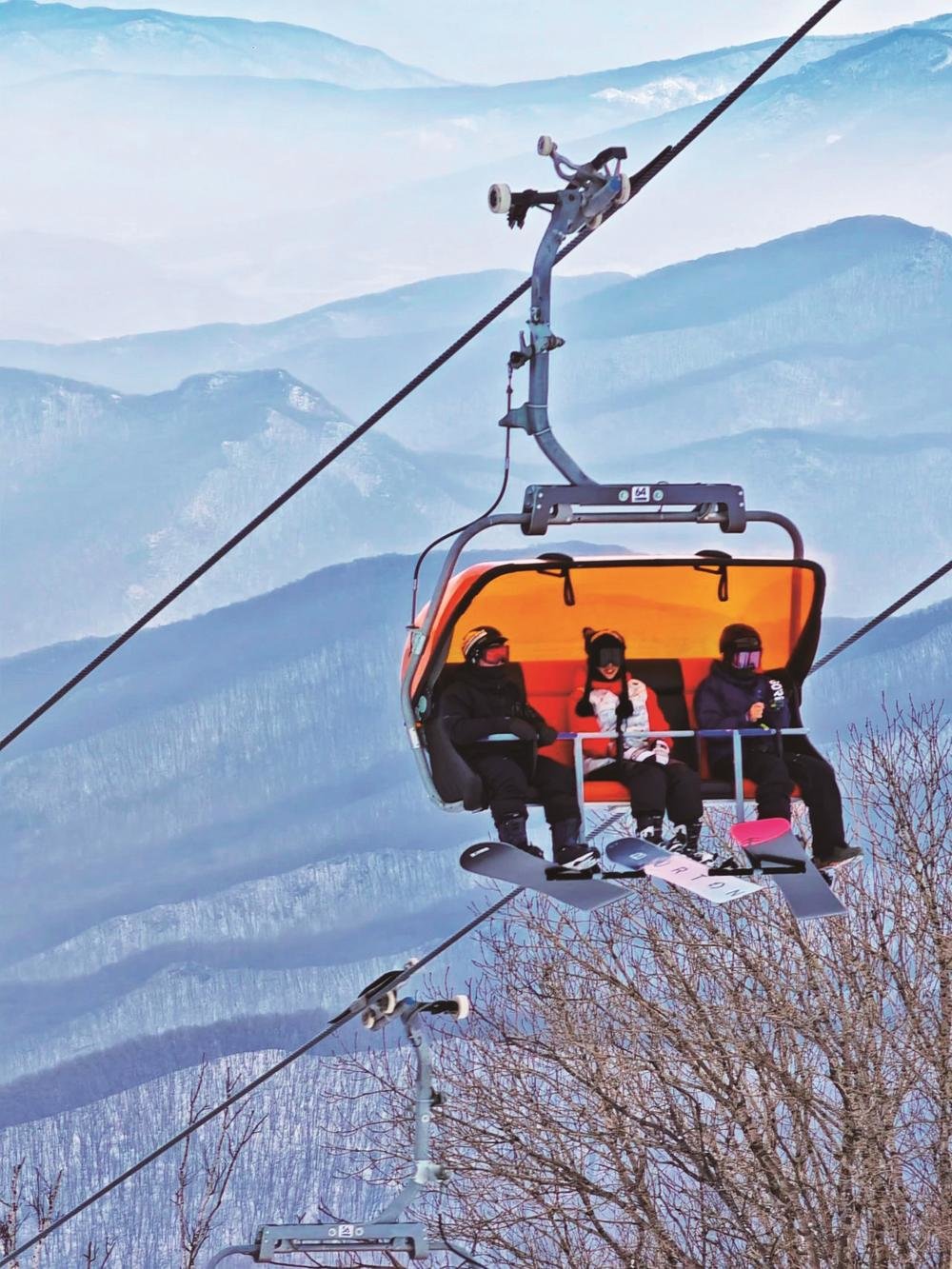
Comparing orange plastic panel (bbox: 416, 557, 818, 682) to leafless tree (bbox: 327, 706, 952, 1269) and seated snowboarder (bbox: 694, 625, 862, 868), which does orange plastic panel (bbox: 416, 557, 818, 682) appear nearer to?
seated snowboarder (bbox: 694, 625, 862, 868)

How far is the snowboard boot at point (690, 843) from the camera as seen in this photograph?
29.8 feet

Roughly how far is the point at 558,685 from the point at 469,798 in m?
1.41

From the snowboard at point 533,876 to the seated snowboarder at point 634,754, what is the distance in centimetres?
61

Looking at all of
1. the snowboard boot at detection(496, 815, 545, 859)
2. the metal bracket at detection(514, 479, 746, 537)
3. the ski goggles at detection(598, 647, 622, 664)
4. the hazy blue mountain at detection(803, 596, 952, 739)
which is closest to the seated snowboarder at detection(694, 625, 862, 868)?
the ski goggles at detection(598, 647, 622, 664)

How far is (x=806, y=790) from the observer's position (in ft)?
32.0

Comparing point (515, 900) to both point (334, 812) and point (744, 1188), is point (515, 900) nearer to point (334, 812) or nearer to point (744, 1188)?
point (744, 1188)

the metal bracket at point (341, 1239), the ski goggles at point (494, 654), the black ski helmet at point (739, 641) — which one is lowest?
the metal bracket at point (341, 1239)

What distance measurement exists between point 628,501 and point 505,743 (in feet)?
6.03

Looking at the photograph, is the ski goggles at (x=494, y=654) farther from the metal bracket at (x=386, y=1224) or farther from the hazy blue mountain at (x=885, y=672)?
the hazy blue mountain at (x=885, y=672)

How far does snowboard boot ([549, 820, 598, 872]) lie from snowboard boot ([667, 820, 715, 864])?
41 cm

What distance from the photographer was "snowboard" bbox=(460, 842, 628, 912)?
8.72 m

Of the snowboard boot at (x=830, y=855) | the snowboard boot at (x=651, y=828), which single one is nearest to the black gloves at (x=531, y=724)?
the snowboard boot at (x=651, y=828)

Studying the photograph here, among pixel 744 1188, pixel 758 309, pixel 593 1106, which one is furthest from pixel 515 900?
pixel 758 309

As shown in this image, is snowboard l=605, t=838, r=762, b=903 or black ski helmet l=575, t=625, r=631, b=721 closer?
snowboard l=605, t=838, r=762, b=903
